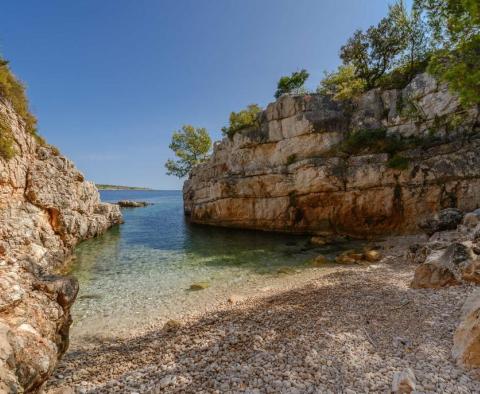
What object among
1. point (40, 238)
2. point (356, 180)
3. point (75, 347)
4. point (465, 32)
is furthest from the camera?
point (356, 180)

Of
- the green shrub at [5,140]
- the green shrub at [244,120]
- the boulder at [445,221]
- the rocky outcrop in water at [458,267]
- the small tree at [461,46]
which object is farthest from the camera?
the green shrub at [244,120]

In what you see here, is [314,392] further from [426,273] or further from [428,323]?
[426,273]

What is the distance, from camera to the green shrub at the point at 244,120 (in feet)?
95.0

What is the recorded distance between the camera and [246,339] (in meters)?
6.02

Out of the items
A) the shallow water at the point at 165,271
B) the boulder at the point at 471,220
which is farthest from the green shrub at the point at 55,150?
the boulder at the point at 471,220

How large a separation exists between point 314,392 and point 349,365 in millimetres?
1079

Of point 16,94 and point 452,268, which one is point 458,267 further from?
point 16,94

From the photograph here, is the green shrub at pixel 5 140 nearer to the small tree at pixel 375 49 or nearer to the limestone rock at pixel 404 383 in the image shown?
the limestone rock at pixel 404 383

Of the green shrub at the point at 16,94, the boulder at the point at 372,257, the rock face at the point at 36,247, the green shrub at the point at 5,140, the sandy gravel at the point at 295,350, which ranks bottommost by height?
the boulder at the point at 372,257

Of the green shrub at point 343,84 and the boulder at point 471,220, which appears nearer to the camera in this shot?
the boulder at point 471,220

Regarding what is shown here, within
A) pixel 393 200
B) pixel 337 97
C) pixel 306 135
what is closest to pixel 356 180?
pixel 393 200

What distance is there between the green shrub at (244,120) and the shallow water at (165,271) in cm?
1394

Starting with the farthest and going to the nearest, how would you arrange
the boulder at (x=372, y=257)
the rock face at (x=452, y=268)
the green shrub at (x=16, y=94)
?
the boulder at (x=372, y=257), the green shrub at (x=16, y=94), the rock face at (x=452, y=268)

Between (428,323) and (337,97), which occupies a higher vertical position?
(337,97)
